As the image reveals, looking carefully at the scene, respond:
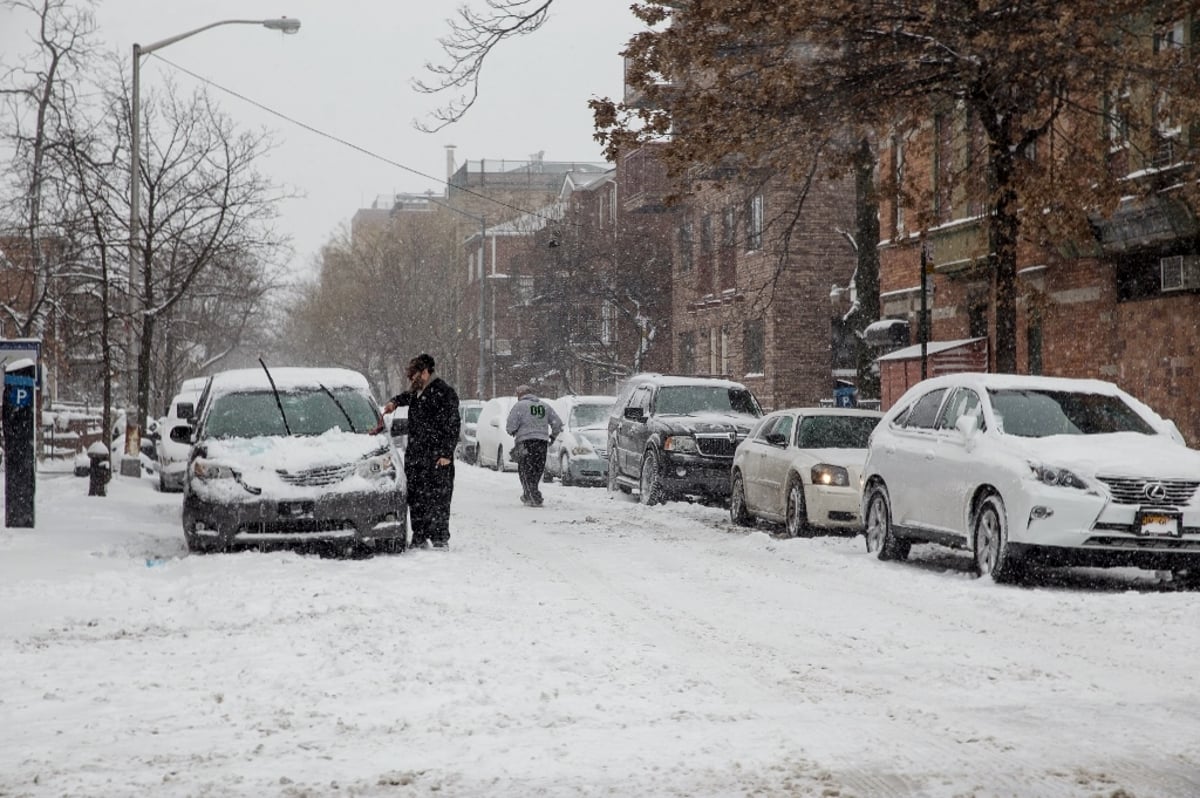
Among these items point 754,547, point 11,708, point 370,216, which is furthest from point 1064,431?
point 370,216

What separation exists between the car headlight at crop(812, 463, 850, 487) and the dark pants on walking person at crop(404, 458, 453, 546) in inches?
179

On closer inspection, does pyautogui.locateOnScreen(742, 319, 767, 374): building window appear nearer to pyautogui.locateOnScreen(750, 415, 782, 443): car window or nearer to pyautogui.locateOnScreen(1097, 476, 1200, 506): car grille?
pyautogui.locateOnScreen(750, 415, 782, 443): car window

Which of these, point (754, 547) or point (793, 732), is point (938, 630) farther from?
point (754, 547)

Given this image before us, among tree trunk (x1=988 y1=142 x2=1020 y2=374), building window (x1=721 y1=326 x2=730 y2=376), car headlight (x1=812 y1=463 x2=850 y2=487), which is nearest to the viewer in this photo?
car headlight (x1=812 y1=463 x2=850 y2=487)

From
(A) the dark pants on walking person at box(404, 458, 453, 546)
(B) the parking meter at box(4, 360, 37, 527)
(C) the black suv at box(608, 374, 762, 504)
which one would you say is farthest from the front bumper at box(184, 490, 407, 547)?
(C) the black suv at box(608, 374, 762, 504)

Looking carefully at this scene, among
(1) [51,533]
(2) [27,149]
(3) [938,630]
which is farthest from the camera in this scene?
(2) [27,149]

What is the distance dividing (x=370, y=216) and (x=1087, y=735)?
15898cm

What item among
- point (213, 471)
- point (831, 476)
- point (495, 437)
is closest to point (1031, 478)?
point (831, 476)

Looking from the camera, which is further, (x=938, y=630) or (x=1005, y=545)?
(x=1005, y=545)

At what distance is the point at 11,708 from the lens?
7801 mm

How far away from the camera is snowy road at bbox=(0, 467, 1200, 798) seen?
21.1 ft

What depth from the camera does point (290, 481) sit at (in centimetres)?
1467

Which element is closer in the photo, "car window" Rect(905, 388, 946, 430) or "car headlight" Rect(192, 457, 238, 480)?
"car headlight" Rect(192, 457, 238, 480)

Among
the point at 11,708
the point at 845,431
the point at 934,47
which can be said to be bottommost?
the point at 11,708
